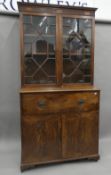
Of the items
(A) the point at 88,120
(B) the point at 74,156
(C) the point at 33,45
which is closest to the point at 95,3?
(C) the point at 33,45

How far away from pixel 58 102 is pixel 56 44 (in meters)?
0.66

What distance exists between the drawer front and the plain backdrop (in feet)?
2.10

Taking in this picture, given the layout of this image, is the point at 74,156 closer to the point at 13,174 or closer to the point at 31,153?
the point at 31,153

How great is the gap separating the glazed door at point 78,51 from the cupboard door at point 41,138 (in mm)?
531

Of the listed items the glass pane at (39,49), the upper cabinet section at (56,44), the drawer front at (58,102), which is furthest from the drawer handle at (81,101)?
the glass pane at (39,49)

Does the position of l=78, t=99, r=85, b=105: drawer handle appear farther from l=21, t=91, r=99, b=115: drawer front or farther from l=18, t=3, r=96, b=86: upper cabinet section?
l=18, t=3, r=96, b=86: upper cabinet section

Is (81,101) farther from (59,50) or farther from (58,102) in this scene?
(59,50)

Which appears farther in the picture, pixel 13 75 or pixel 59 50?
pixel 13 75

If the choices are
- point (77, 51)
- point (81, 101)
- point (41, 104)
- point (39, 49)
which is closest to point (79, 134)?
point (81, 101)

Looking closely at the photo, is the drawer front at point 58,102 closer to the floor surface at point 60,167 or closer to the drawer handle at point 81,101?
the drawer handle at point 81,101

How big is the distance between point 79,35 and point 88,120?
39.6 inches

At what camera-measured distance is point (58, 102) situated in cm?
230

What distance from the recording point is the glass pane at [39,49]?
7.62 feet

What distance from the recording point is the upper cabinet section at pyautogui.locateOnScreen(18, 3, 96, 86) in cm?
230
